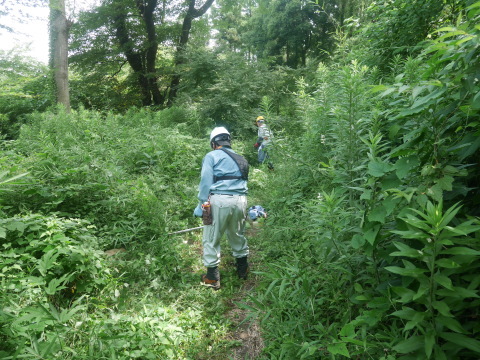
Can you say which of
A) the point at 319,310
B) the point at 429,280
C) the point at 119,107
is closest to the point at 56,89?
the point at 119,107

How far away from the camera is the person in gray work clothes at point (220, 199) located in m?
4.05

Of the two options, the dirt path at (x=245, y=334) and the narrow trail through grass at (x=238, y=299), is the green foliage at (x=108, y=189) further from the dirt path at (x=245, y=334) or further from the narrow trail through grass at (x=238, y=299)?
the dirt path at (x=245, y=334)

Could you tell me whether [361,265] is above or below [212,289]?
above

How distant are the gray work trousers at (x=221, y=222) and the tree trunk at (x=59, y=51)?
10.5 meters

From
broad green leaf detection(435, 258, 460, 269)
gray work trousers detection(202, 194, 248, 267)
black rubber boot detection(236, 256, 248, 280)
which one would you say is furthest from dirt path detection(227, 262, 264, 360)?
broad green leaf detection(435, 258, 460, 269)

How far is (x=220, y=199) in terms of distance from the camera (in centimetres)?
404

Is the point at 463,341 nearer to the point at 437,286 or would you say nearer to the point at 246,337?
the point at 437,286

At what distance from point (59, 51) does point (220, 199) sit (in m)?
11.6

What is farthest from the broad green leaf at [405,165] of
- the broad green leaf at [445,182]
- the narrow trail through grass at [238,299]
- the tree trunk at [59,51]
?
the tree trunk at [59,51]

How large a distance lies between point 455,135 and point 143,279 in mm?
3771

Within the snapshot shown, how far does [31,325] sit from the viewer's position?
2.29m

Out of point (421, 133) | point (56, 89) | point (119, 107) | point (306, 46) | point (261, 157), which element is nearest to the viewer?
point (421, 133)

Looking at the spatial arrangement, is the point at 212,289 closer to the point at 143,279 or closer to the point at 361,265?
the point at 143,279

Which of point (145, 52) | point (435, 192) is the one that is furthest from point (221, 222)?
point (145, 52)
